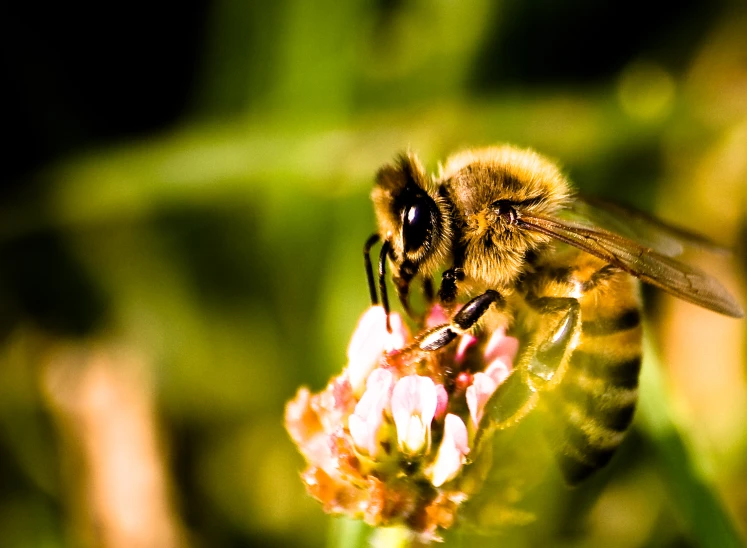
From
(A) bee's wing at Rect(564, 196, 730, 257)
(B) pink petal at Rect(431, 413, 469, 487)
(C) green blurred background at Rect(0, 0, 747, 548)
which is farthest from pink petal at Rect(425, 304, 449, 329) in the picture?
(C) green blurred background at Rect(0, 0, 747, 548)

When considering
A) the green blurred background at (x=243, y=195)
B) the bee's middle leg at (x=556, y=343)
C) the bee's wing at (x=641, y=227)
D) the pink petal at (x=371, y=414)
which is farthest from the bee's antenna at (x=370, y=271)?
the green blurred background at (x=243, y=195)

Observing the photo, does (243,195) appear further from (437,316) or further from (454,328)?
(454,328)

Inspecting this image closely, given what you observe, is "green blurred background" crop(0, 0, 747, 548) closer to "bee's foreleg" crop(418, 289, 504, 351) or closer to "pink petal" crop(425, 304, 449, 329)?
"pink petal" crop(425, 304, 449, 329)

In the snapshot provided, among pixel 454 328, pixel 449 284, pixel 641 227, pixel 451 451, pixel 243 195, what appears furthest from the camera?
pixel 243 195

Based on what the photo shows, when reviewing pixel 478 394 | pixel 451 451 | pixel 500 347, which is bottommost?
pixel 451 451

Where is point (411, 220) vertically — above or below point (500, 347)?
above

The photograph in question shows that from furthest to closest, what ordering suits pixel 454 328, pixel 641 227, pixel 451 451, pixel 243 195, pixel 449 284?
1. pixel 243 195
2. pixel 641 227
3. pixel 449 284
4. pixel 454 328
5. pixel 451 451

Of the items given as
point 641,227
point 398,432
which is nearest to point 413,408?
point 398,432
